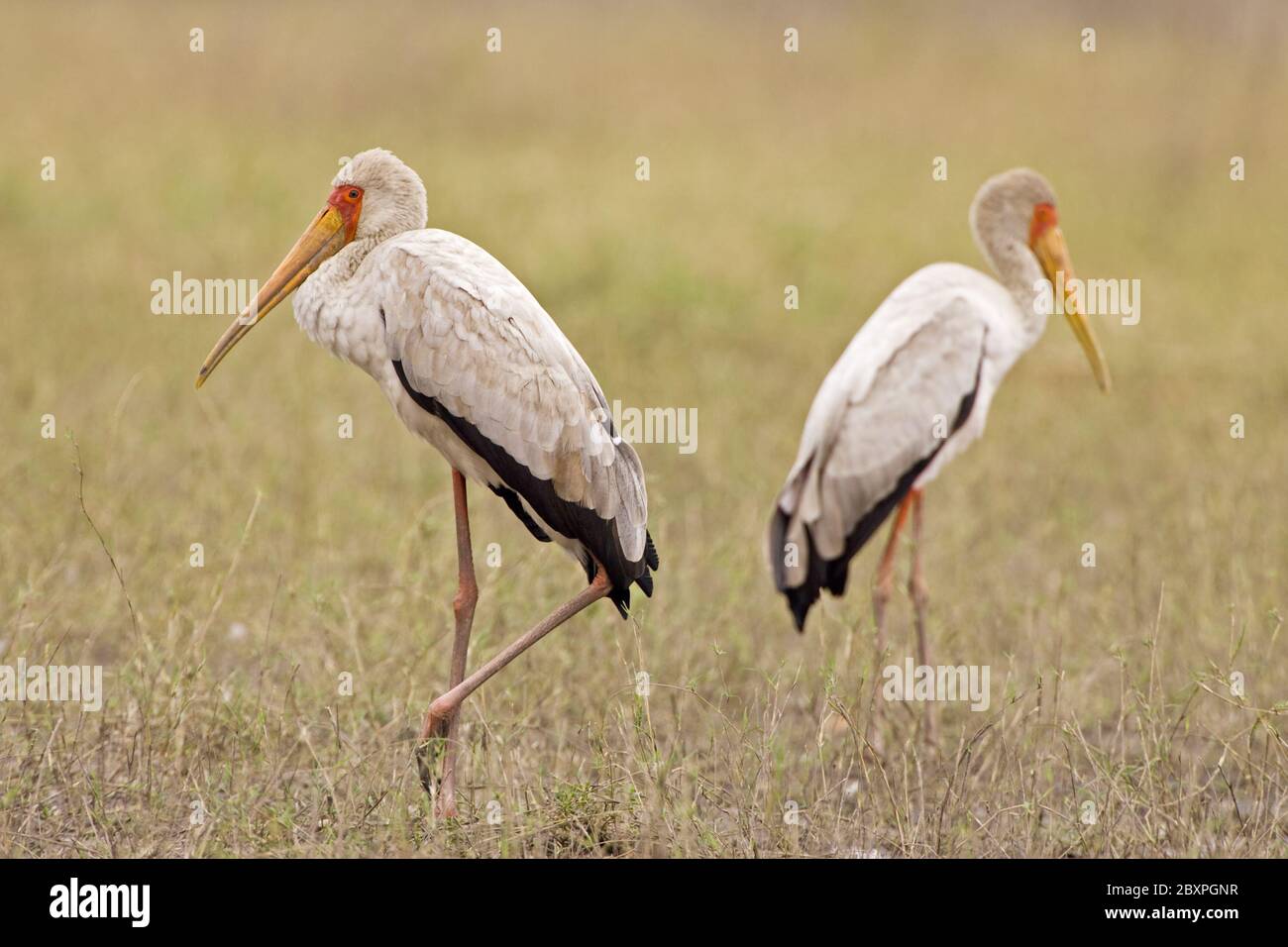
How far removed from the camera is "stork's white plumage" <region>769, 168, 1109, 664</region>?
4.64 m

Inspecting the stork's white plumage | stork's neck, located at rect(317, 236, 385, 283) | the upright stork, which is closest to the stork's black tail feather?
the upright stork

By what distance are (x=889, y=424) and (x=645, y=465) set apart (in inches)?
88.9

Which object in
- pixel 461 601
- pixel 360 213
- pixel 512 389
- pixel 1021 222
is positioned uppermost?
pixel 1021 222

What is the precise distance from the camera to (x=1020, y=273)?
17.3ft

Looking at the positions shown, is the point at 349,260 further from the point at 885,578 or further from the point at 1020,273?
the point at 1020,273

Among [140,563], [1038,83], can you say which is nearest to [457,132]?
[1038,83]

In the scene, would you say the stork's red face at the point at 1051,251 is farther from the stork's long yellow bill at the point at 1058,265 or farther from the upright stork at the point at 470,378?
the upright stork at the point at 470,378

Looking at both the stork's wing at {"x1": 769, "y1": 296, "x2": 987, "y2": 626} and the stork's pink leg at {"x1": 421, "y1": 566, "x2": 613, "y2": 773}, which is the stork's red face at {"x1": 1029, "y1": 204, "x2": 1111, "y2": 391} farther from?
the stork's pink leg at {"x1": 421, "y1": 566, "x2": 613, "y2": 773}

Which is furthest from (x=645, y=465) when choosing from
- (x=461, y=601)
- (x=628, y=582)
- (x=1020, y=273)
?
(x=628, y=582)

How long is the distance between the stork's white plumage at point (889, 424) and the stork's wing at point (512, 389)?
3.88 ft

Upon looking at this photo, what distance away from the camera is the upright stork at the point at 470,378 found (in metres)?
3.44

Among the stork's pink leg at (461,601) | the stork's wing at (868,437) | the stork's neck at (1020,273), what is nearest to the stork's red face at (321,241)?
the stork's pink leg at (461,601)
